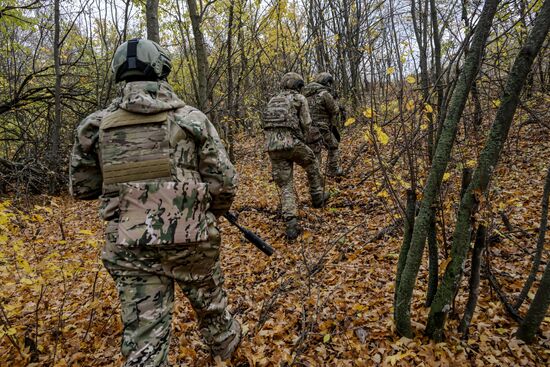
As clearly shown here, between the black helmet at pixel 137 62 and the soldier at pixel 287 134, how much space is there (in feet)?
11.5

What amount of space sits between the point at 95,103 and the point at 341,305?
10.0 m

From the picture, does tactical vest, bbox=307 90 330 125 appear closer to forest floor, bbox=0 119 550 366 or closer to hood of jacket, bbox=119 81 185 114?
forest floor, bbox=0 119 550 366

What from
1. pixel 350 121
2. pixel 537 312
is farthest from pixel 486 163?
pixel 350 121

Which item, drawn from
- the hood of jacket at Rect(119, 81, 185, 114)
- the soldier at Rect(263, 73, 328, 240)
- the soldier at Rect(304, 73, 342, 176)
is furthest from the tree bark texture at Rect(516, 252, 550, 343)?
the soldier at Rect(304, 73, 342, 176)

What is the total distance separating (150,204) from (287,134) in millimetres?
3851

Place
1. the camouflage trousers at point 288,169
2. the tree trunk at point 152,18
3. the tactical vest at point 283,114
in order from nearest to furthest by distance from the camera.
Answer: the tree trunk at point 152,18
the camouflage trousers at point 288,169
the tactical vest at point 283,114

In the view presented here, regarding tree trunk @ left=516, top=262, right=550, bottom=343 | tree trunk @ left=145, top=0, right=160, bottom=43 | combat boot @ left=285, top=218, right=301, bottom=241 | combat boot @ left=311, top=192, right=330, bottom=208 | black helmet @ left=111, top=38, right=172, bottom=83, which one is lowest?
tree trunk @ left=516, top=262, right=550, bottom=343

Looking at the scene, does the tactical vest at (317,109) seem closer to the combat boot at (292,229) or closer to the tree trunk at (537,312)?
Result: the combat boot at (292,229)

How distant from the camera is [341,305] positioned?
134 inches

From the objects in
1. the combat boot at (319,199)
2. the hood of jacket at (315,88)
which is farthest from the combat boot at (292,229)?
the hood of jacket at (315,88)

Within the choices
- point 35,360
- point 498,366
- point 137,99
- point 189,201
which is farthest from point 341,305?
point 35,360

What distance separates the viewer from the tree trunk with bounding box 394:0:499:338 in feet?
6.79

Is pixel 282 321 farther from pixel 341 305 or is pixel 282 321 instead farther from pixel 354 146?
pixel 354 146

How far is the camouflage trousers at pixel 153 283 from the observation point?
222cm
